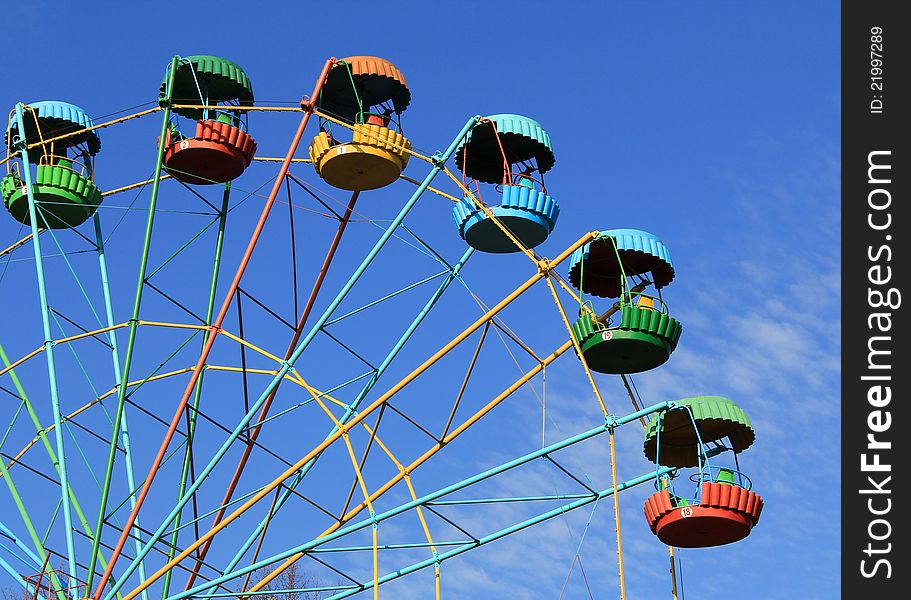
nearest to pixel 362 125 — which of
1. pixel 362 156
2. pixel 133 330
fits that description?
pixel 362 156

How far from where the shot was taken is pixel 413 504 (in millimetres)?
31312

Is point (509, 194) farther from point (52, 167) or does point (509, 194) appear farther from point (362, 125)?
point (52, 167)

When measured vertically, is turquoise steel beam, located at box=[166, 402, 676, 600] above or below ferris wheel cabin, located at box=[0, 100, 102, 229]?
below

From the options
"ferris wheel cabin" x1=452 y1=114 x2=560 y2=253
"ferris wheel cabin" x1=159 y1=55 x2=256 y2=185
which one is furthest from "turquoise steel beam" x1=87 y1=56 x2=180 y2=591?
"ferris wheel cabin" x1=452 y1=114 x2=560 y2=253

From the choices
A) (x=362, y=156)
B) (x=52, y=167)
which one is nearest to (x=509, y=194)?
(x=362, y=156)

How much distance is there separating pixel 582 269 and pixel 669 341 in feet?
7.37

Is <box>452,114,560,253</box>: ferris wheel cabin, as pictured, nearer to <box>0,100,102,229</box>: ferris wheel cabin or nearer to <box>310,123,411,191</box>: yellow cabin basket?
<box>310,123,411,191</box>: yellow cabin basket

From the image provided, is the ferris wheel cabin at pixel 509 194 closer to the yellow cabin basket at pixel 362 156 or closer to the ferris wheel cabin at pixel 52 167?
the yellow cabin basket at pixel 362 156

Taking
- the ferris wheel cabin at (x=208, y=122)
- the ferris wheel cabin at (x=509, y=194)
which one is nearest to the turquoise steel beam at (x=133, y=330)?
the ferris wheel cabin at (x=208, y=122)

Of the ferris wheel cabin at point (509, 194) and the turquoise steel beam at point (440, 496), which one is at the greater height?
the ferris wheel cabin at point (509, 194)

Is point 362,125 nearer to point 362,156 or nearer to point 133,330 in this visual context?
point 362,156

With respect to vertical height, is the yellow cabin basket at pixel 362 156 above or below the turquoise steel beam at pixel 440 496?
above
